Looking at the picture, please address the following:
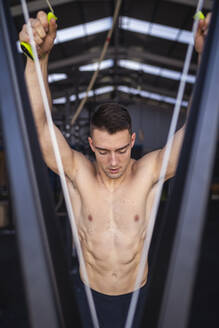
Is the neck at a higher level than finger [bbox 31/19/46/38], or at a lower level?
lower

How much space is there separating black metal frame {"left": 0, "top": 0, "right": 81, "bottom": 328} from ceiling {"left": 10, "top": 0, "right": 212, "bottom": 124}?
263 cm

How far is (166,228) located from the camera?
36 centimetres

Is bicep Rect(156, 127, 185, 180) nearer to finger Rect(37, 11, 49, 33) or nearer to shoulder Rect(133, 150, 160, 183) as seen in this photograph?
shoulder Rect(133, 150, 160, 183)

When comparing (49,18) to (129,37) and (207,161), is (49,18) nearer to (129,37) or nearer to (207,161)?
(207,161)

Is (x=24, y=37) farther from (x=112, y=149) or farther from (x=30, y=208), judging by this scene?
(x=112, y=149)

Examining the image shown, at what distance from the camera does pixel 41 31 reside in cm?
57

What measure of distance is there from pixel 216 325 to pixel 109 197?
4.14ft

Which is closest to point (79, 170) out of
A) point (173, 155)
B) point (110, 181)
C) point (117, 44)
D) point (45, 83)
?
point (110, 181)

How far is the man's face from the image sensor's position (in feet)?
3.39

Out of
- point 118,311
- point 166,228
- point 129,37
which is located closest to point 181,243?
point 166,228

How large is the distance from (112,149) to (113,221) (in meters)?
0.31

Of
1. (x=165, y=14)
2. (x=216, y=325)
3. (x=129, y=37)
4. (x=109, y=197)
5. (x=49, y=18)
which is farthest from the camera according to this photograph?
(x=129, y=37)

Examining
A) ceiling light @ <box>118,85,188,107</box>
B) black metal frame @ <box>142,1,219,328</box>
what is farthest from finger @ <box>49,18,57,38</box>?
ceiling light @ <box>118,85,188,107</box>

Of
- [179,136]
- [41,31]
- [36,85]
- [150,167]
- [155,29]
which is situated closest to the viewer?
[41,31]
